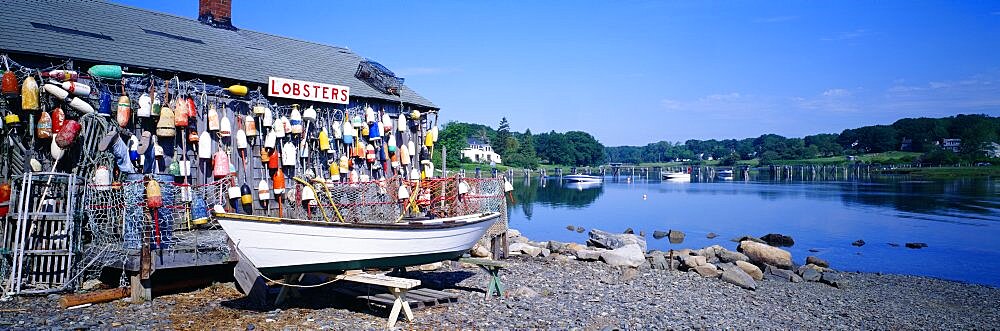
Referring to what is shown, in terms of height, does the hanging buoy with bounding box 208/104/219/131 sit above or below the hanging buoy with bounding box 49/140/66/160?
above

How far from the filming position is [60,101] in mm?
12898

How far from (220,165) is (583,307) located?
8.54 metres

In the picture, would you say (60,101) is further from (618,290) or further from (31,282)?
(618,290)

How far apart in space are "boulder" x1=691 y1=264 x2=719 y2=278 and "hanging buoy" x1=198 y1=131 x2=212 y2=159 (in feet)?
43.4

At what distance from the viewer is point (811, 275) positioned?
22.0 metres

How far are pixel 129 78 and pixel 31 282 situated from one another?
459 cm

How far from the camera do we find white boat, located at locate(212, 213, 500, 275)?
10094 millimetres

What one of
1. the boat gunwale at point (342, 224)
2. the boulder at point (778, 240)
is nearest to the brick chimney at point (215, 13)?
the boat gunwale at point (342, 224)

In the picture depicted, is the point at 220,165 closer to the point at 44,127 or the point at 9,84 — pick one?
the point at 44,127

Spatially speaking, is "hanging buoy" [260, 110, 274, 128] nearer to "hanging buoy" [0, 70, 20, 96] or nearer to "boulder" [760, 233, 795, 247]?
"hanging buoy" [0, 70, 20, 96]

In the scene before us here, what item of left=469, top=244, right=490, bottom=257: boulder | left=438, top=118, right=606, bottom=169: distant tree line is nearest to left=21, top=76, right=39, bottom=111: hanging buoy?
left=469, top=244, right=490, bottom=257: boulder

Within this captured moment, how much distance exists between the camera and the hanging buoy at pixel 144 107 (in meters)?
13.9

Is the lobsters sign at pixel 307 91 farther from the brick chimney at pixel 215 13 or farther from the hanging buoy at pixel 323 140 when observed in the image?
the brick chimney at pixel 215 13

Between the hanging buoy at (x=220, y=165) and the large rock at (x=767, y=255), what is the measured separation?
60.1ft
